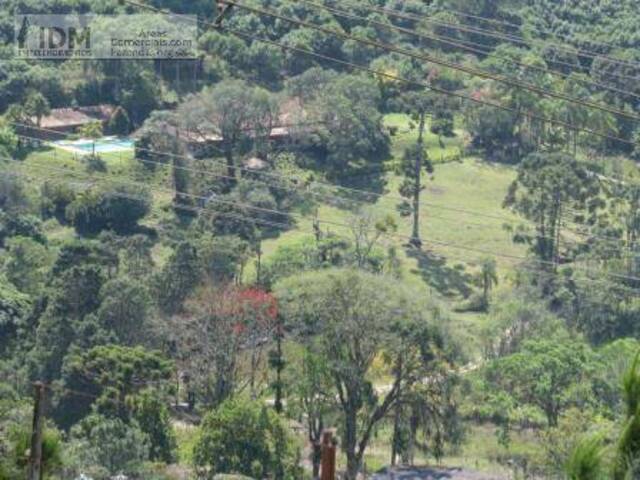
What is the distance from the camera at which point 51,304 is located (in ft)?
129

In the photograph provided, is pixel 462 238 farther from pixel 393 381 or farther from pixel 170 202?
pixel 393 381

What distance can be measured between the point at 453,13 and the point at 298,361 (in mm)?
38845

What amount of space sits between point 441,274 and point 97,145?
43.7 feet

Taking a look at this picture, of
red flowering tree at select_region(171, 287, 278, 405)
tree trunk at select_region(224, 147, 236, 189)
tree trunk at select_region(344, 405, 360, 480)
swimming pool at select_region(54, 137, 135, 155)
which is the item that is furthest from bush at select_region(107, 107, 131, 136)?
tree trunk at select_region(344, 405, 360, 480)

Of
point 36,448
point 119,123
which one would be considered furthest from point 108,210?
point 36,448

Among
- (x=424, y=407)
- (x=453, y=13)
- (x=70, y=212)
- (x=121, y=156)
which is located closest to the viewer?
(x=424, y=407)

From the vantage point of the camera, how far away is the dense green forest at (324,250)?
3375 cm

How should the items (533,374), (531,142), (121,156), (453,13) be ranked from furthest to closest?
(453,13), (531,142), (121,156), (533,374)

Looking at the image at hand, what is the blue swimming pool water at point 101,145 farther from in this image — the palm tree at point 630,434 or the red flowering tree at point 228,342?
the palm tree at point 630,434

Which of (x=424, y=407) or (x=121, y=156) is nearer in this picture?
(x=424, y=407)

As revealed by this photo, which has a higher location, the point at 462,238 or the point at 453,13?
the point at 453,13

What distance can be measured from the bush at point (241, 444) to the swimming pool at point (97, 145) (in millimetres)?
23964

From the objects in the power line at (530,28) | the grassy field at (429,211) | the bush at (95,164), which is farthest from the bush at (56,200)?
the power line at (530,28)

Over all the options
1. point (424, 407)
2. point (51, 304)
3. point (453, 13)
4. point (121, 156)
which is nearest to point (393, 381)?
point (424, 407)
